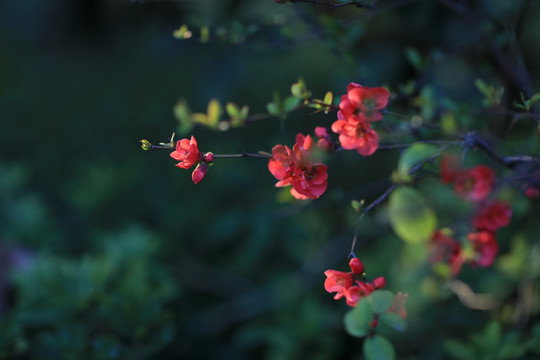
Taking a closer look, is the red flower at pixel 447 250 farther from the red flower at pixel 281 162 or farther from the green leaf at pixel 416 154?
the red flower at pixel 281 162

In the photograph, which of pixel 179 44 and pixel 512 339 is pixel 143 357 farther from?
pixel 179 44

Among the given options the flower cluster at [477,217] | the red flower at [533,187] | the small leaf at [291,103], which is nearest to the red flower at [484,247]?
the flower cluster at [477,217]

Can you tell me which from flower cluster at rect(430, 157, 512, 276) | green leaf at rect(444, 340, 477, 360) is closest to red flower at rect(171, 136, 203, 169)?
flower cluster at rect(430, 157, 512, 276)

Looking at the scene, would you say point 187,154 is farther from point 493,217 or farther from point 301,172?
point 493,217

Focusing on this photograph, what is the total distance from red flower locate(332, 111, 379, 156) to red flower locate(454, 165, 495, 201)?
15.2 inches

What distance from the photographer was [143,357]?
3.97 ft

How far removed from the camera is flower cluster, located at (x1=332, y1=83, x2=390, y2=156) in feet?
2.36

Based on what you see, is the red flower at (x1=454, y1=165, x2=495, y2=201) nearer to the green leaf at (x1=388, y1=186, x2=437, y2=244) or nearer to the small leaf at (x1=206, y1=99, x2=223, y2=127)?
the green leaf at (x1=388, y1=186, x2=437, y2=244)

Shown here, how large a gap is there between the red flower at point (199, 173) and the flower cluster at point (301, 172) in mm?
111

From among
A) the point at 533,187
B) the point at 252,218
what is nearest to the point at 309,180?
the point at 533,187

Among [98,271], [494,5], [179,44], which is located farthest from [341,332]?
[179,44]

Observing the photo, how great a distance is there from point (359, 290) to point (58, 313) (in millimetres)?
818

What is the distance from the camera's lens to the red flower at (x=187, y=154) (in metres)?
0.73

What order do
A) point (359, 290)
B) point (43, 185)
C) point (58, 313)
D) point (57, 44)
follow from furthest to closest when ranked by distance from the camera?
point (57, 44)
point (43, 185)
point (58, 313)
point (359, 290)
